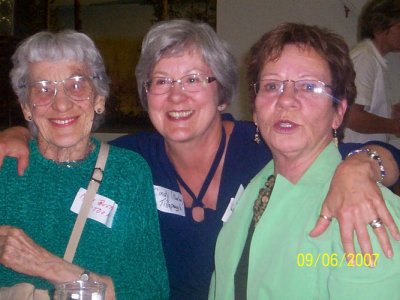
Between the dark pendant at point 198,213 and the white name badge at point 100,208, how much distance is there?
0.34m

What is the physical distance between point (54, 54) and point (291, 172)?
3.27 feet

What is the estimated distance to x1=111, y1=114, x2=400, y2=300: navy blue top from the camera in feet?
7.29

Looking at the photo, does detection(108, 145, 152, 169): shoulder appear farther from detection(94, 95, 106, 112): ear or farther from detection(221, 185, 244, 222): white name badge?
detection(221, 185, 244, 222): white name badge

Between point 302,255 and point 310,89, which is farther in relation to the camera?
point 310,89

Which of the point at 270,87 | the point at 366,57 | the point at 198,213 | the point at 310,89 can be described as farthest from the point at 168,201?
the point at 366,57

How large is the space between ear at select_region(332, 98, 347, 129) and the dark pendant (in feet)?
2.30

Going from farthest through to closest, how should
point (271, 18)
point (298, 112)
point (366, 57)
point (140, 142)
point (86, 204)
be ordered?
1. point (271, 18)
2. point (366, 57)
3. point (140, 142)
4. point (86, 204)
5. point (298, 112)

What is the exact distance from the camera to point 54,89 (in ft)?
6.88

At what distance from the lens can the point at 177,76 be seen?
Result: 2.18m

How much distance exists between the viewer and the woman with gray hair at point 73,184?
205 cm

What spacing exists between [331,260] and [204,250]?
845mm

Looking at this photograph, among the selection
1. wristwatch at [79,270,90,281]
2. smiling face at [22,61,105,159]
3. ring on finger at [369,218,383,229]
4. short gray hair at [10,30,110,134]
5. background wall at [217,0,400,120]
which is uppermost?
background wall at [217,0,400,120]

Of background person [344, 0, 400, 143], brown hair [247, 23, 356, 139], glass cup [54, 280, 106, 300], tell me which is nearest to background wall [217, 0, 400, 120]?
background person [344, 0, 400, 143]

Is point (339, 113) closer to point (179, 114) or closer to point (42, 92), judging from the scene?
point (179, 114)
